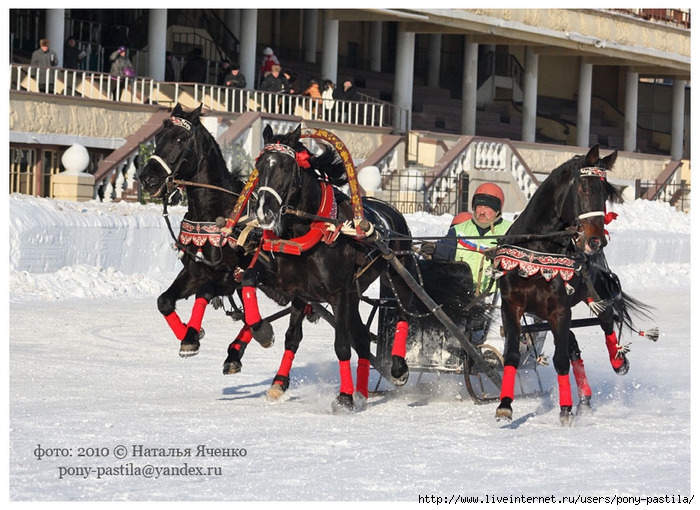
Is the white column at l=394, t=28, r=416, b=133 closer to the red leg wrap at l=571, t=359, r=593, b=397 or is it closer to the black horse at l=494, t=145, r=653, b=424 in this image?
the red leg wrap at l=571, t=359, r=593, b=397

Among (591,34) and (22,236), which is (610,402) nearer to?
(22,236)

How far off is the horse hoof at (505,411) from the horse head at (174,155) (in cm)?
295

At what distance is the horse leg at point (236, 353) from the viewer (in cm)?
1047

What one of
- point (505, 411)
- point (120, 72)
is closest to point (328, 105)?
point (120, 72)

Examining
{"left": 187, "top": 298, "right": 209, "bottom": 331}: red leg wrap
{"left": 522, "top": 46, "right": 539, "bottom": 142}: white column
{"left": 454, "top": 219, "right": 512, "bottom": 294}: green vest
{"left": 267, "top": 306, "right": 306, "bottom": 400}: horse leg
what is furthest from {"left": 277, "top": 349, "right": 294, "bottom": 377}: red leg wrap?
{"left": 522, "top": 46, "right": 539, "bottom": 142}: white column

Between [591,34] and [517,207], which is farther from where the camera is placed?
[591,34]

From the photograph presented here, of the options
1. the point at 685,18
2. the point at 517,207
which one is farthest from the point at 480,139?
the point at 685,18

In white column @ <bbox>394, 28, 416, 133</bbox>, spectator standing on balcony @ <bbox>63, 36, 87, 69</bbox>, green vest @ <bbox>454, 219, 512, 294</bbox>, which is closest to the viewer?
green vest @ <bbox>454, 219, 512, 294</bbox>

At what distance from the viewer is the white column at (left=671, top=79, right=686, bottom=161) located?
44188 mm

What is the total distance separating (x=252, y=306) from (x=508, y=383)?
6.10ft

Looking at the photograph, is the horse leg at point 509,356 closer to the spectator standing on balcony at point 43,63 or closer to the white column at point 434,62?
the spectator standing on balcony at point 43,63

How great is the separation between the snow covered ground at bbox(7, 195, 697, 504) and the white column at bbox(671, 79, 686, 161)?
27788 mm
